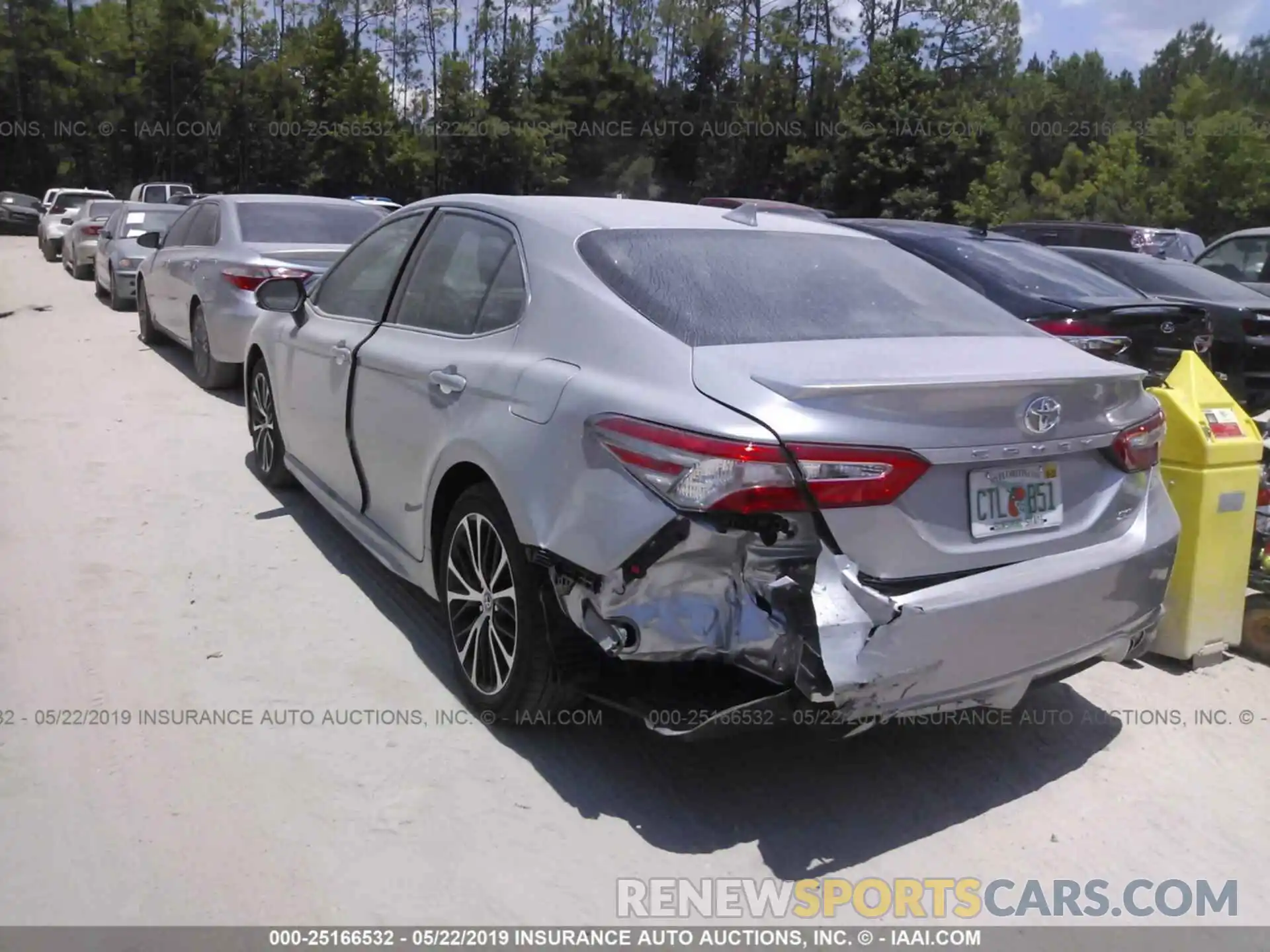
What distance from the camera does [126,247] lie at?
14711mm

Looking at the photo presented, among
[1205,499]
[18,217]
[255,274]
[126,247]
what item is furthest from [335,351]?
[18,217]

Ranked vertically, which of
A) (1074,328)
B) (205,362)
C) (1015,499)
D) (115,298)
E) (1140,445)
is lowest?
(205,362)

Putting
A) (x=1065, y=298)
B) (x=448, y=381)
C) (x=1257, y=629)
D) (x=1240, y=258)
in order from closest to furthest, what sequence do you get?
1. (x=448, y=381)
2. (x=1257, y=629)
3. (x=1065, y=298)
4. (x=1240, y=258)

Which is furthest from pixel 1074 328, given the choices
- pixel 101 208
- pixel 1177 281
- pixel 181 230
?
pixel 101 208

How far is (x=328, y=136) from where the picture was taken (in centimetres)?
4584

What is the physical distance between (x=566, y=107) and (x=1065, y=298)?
149 feet

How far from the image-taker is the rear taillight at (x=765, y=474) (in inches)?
113

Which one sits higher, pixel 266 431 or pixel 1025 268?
pixel 1025 268

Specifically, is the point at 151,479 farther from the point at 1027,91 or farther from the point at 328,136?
the point at 1027,91

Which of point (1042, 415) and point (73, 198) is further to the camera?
point (73, 198)

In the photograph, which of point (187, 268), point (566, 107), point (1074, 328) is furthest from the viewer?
point (566, 107)

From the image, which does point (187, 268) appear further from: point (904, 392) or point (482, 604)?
point (904, 392)

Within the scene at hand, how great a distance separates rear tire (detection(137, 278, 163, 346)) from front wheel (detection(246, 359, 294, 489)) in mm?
5481

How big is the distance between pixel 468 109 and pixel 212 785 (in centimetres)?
4633
